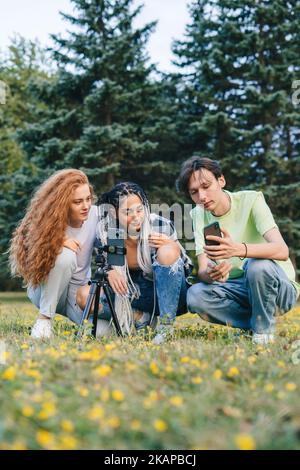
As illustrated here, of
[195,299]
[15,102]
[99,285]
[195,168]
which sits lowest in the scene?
[195,299]

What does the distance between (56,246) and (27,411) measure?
7.12ft

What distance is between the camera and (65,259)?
13.0ft

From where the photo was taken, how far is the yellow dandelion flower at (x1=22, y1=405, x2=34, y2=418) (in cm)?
187

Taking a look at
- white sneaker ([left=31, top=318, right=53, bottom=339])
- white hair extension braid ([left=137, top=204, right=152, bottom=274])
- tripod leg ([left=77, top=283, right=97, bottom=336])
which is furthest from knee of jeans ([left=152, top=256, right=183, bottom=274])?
white sneaker ([left=31, top=318, right=53, bottom=339])

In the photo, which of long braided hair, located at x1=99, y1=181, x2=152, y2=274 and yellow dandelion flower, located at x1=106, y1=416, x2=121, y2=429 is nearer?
yellow dandelion flower, located at x1=106, y1=416, x2=121, y2=429

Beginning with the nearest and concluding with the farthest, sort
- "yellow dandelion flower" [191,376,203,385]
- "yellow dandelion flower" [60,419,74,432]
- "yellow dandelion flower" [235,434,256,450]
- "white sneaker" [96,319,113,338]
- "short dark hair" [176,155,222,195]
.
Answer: "yellow dandelion flower" [235,434,256,450]
"yellow dandelion flower" [60,419,74,432]
"yellow dandelion flower" [191,376,203,385]
"short dark hair" [176,155,222,195]
"white sneaker" [96,319,113,338]

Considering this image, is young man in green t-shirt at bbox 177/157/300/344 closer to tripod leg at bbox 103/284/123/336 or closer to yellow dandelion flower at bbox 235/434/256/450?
tripod leg at bbox 103/284/123/336

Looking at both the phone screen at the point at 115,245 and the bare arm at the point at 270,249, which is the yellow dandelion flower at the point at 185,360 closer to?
the bare arm at the point at 270,249

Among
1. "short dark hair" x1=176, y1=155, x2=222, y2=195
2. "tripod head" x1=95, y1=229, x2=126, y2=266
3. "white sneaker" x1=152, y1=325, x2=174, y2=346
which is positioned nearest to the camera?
"white sneaker" x1=152, y1=325, x2=174, y2=346

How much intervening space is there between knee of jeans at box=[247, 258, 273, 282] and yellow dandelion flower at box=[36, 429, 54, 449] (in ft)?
7.25

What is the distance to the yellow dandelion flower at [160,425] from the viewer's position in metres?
1.78

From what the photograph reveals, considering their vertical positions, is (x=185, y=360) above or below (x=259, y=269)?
below

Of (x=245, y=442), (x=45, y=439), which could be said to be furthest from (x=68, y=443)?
(x=245, y=442)

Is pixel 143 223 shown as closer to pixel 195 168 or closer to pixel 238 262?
pixel 195 168
